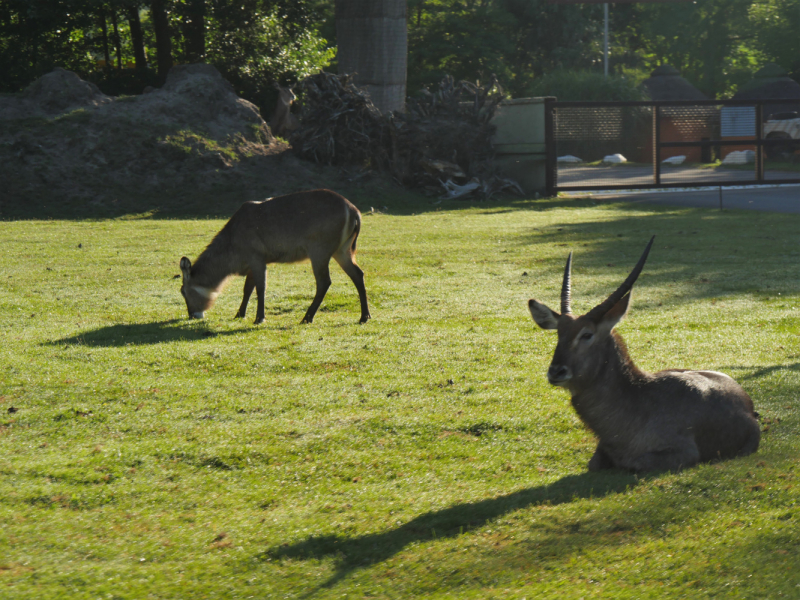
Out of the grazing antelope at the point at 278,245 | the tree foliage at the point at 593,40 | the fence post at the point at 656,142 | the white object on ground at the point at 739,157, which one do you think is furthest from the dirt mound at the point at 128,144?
the tree foliage at the point at 593,40

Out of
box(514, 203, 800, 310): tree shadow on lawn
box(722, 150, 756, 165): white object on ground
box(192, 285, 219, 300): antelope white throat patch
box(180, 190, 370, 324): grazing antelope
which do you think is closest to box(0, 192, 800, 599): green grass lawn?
box(514, 203, 800, 310): tree shadow on lawn

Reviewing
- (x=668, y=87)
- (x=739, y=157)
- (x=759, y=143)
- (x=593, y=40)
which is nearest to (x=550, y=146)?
(x=759, y=143)

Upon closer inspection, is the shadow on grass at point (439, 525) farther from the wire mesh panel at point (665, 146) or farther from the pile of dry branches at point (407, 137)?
the wire mesh panel at point (665, 146)

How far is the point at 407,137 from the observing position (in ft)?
75.6

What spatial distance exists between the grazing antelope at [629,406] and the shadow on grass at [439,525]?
0.18m

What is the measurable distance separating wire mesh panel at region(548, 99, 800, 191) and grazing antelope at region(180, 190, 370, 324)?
581 inches

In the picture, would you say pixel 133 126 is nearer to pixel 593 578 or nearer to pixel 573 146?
pixel 573 146

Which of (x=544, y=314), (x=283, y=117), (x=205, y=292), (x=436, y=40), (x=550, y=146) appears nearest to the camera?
(x=544, y=314)

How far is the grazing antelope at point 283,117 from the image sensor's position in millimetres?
24953

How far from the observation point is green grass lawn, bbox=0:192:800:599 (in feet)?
11.0

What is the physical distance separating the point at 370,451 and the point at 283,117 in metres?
21.3

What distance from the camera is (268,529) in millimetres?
3812

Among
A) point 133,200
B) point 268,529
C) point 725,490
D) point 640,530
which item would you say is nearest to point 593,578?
point 640,530

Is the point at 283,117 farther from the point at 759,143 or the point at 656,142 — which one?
the point at 759,143
